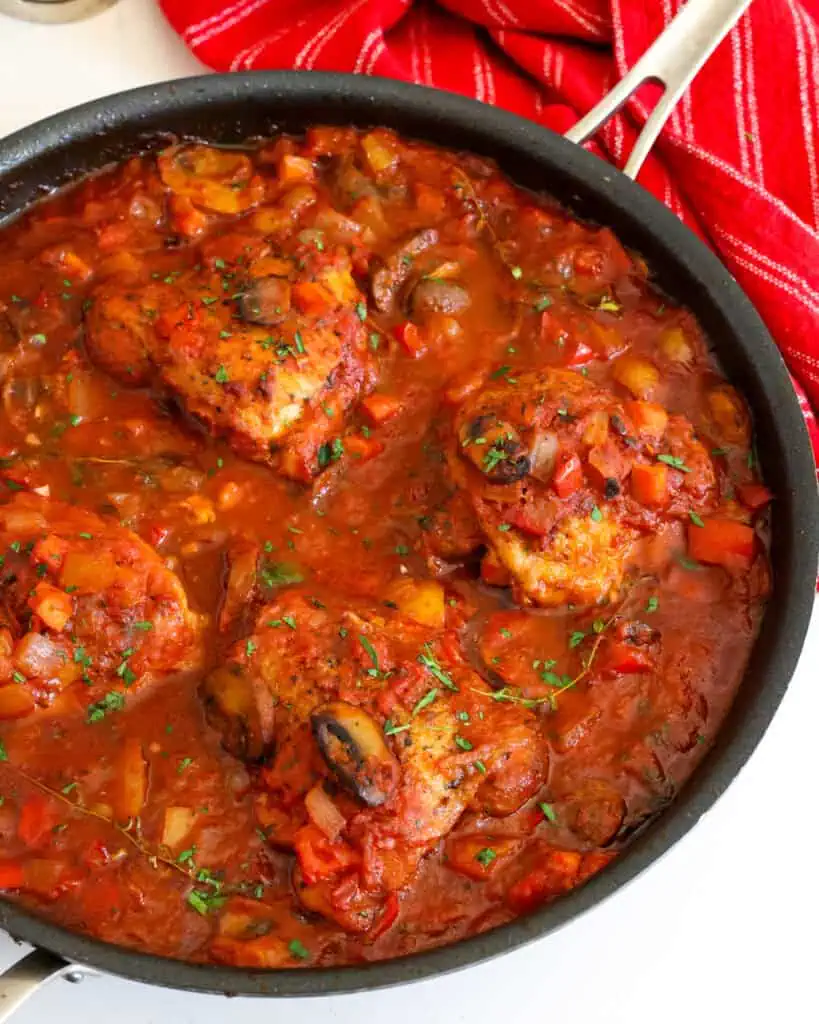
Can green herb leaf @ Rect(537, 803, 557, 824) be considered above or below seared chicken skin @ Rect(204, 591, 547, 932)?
below

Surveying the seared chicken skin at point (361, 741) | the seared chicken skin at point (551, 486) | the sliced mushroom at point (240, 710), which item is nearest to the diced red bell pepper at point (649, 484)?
the seared chicken skin at point (551, 486)

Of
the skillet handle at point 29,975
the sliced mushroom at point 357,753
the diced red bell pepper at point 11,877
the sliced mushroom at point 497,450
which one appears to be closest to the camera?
the skillet handle at point 29,975

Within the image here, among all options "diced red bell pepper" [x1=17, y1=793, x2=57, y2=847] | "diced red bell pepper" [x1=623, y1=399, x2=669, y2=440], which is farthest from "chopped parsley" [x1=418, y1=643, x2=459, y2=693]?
"diced red bell pepper" [x1=17, y1=793, x2=57, y2=847]

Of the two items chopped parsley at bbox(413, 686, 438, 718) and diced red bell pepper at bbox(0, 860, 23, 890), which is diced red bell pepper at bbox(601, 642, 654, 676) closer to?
chopped parsley at bbox(413, 686, 438, 718)

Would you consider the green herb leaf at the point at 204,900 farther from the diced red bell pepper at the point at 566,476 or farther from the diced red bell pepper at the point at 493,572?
the diced red bell pepper at the point at 566,476

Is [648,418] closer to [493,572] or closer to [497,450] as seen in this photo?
[497,450]

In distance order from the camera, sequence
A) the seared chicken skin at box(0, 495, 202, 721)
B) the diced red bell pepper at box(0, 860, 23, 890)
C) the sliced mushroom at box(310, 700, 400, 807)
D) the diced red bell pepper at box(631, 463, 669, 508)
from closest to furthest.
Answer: the sliced mushroom at box(310, 700, 400, 807)
the diced red bell pepper at box(0, 860, 23, 890)
the seared chicken skin at box(0, 495, 202, 721)
the diced red bell pepper at box(631, 463, 669, 508)
